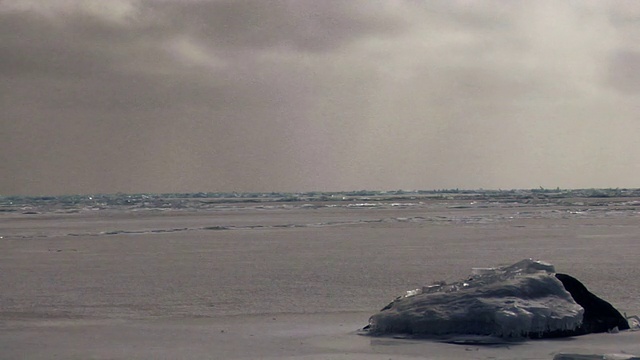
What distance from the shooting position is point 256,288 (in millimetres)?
12195

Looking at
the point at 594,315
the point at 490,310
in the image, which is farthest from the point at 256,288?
the point at 594,315

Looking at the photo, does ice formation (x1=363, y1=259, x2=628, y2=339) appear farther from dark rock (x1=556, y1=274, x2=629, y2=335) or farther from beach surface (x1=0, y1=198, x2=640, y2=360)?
beach surface (x1=0, y1=198, x2=640, y2=360)

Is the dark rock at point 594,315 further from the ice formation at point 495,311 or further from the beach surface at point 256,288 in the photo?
the beach surface at point 256,288

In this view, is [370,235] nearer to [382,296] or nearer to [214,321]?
[382,296]

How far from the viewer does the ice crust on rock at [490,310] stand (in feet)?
26.0

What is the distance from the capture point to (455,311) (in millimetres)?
8109

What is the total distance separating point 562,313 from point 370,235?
16969mm

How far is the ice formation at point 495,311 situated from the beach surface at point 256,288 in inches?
9.4

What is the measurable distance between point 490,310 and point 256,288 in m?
4.96

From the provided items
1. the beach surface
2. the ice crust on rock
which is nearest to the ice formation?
the ice crust on rock

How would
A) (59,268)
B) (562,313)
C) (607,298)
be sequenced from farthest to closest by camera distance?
(59,268), (607,298), (562,313)

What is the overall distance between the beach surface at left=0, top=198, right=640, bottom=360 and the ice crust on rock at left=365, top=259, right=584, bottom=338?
0.25 m

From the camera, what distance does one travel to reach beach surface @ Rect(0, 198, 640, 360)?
761 cm

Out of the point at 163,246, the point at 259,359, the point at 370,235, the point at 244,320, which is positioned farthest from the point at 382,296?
the point at 370,235
